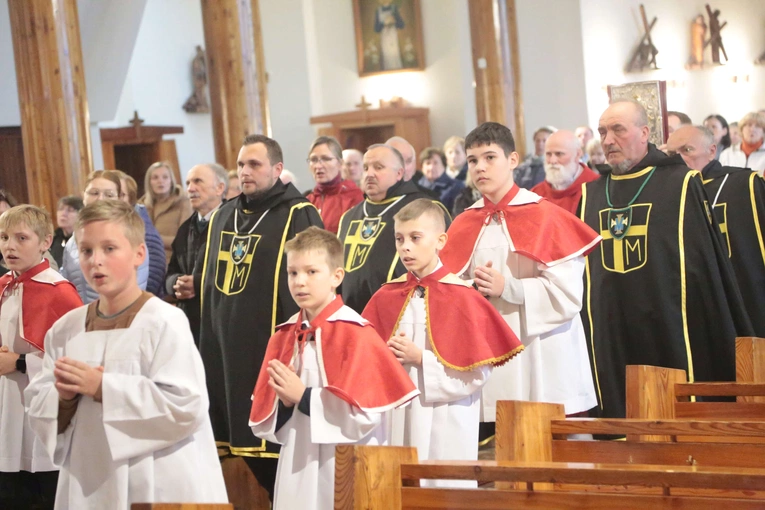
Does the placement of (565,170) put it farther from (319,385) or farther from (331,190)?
(319,385)

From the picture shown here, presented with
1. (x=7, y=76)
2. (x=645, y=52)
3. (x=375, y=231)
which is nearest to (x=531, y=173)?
(x=375, y=231)

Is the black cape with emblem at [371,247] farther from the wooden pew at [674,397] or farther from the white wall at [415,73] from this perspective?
the white wall at [415,73]

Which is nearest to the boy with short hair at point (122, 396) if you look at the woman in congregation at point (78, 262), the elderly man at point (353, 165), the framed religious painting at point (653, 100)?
the woman in congregation at point (78, 262)

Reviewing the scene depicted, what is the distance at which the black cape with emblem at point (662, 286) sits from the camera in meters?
5.82

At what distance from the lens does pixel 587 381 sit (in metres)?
5.37

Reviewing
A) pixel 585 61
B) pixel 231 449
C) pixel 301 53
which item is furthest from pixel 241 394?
pixel 301 53

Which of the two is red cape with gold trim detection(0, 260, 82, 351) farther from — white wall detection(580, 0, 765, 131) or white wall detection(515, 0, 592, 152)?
white wall detection(580, 0, 765, 131)

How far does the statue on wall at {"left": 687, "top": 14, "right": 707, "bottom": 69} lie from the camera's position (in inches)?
876

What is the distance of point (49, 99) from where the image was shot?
9000 mm

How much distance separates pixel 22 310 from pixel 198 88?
14134mm

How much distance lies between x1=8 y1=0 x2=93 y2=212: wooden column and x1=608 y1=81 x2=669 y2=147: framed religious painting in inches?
194

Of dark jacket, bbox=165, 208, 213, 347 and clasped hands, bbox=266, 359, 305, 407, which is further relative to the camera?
dark jacket, bbox=165, 208, 213, 347

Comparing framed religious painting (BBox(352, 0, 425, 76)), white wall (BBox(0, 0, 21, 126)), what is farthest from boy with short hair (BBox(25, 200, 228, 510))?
framed religious painting (BBox(352, 0, 425, 76))

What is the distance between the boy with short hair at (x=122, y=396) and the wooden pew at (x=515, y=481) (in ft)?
2.45
